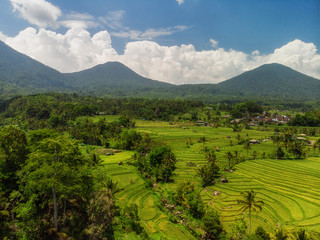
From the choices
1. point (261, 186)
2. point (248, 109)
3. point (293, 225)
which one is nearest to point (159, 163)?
point (261, 186)

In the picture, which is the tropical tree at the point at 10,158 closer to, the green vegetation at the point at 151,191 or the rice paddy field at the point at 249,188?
the green vegetation at the point at 151,191

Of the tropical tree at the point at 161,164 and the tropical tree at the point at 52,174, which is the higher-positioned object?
the tropical tree at the point at 52,174

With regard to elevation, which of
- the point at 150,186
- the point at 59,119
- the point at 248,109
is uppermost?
the point at 248,109

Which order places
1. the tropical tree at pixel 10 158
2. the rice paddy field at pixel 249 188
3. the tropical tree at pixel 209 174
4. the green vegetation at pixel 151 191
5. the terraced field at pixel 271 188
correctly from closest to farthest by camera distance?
the green vegetation at pixel 151 191 < the tropical tree at pixel 10 158 < the rice paddy field at pixel 249 188 < the terraced field at pixel 271 188 < the tropical tree at pixel 209 174

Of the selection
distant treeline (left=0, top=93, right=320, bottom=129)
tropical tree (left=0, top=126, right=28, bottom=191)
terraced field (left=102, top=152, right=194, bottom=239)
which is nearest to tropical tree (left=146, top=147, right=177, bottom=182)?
terraced field (left=102, top=152, right=194, bottom=239)

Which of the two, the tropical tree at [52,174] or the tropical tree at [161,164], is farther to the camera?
the tropical tree at [161,164]

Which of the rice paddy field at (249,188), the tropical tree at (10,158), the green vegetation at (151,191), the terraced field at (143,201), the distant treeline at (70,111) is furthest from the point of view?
the distant treeline at (70,111)

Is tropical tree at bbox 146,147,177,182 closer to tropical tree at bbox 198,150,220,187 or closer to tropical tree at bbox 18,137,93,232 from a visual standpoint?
tropical tree at bbox 198,150,220,187

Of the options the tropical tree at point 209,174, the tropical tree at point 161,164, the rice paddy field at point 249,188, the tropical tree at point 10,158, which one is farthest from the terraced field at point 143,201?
Answer: the tropical tree at point 10,158

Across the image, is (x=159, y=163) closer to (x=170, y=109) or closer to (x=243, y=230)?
(x=243, y=230)

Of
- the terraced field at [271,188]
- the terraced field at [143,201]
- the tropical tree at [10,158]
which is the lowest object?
the terraced field at [143,201]

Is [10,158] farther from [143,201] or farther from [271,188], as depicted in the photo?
[271,188]
